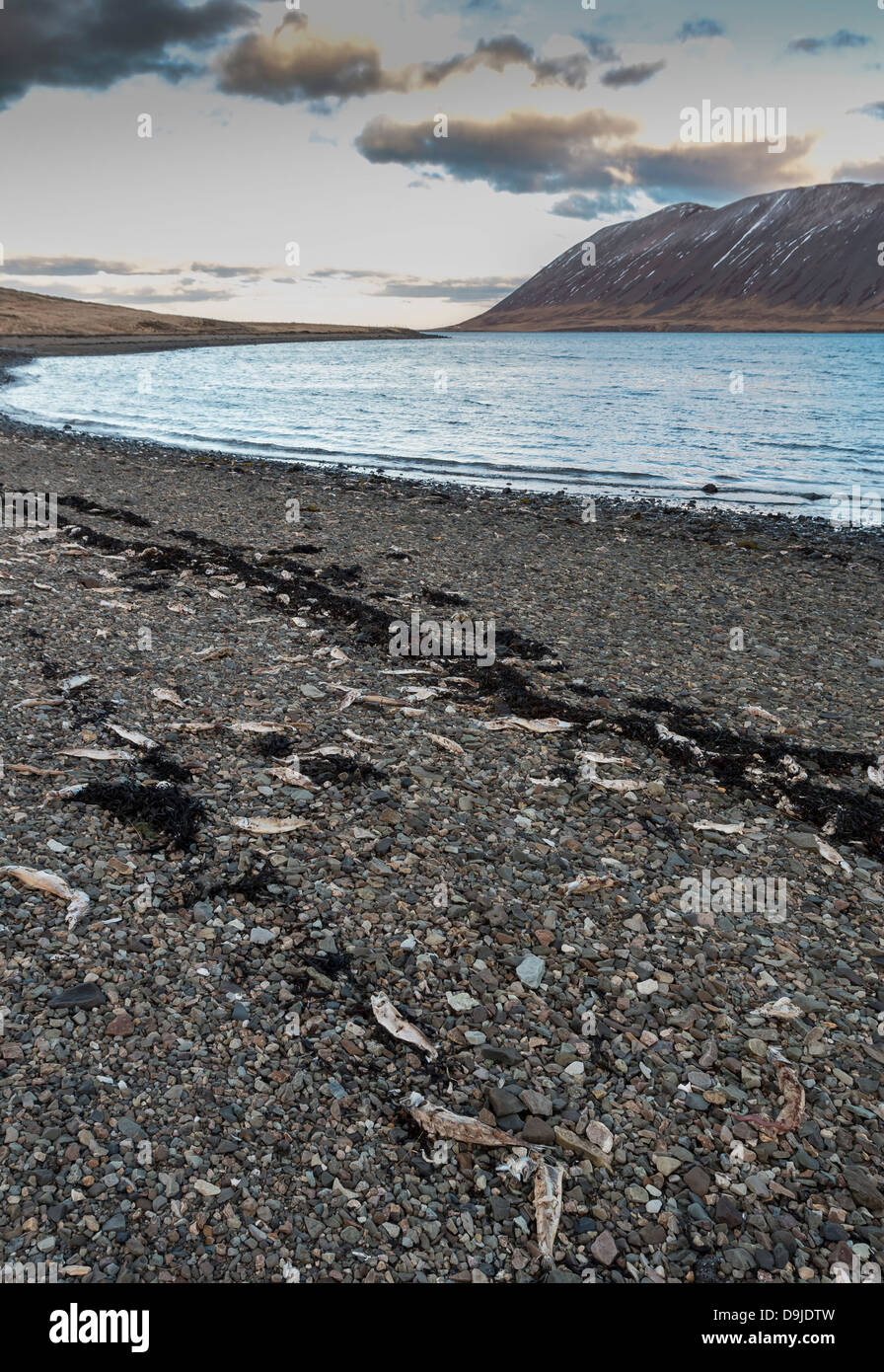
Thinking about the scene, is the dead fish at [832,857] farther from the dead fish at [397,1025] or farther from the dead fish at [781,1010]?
the dead fish at [397,1025]

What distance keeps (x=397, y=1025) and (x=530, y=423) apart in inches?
1904

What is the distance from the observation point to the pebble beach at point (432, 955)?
4242 mm

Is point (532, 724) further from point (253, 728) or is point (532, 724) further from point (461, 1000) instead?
point (461, 1000)

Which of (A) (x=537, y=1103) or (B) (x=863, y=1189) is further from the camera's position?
(A) (x=537, y=1103)

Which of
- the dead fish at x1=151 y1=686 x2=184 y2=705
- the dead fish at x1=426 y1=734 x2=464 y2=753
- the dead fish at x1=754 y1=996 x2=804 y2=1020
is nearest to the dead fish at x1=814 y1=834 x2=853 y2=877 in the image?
the dead fish at x1=754 y1=996 x2=804 y2=1020

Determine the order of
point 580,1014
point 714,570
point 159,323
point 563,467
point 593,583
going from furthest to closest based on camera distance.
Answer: point 159,323, point 563,467, point 714,570, point 593,583, point 580,1014

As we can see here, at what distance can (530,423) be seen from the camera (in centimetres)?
4981

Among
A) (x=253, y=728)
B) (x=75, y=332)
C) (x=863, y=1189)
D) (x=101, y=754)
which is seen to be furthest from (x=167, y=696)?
(x=75, y=332)

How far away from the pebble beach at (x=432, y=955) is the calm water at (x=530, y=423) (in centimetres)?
2038

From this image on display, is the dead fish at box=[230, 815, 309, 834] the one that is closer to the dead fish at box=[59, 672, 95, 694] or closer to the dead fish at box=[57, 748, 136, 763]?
the dead fish at box=[57, 748, 136, 763]

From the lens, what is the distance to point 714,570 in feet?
60.7
